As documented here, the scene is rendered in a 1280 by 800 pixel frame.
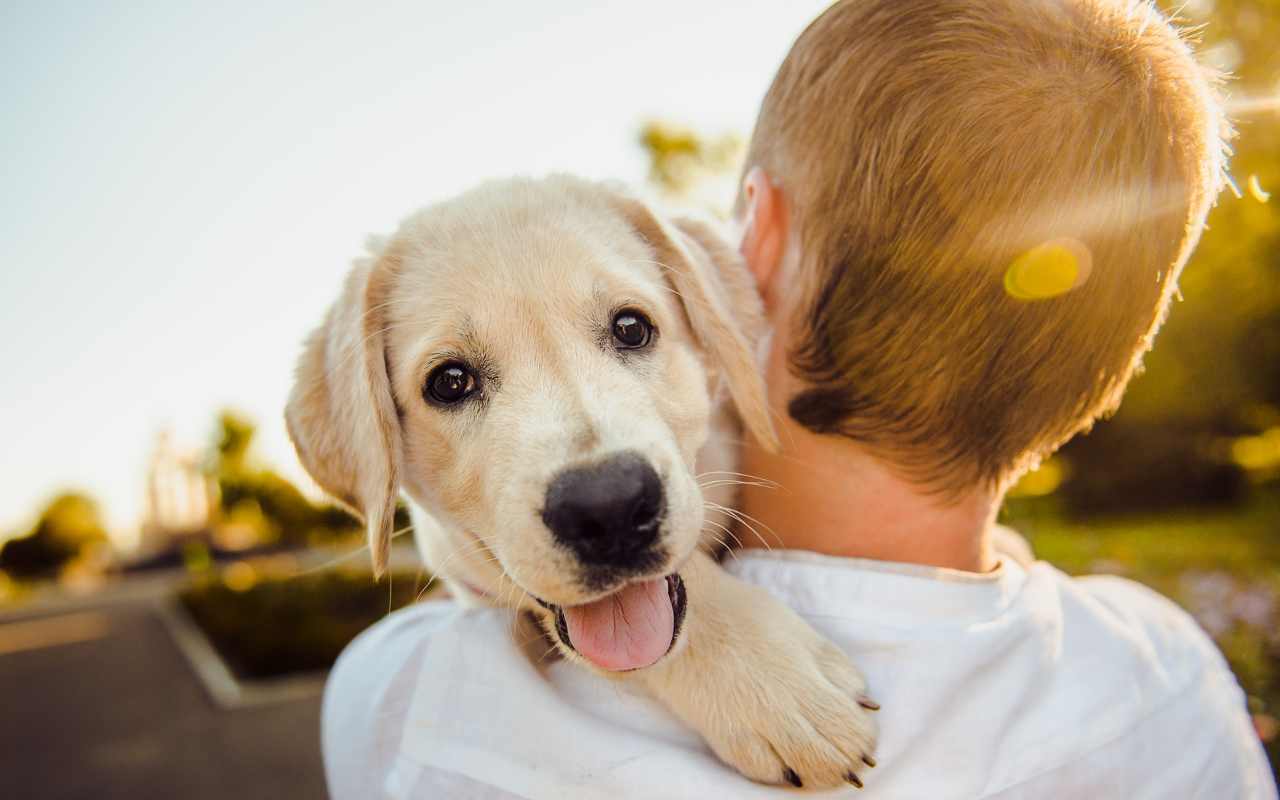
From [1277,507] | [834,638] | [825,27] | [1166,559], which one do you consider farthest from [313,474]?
[1277,507]

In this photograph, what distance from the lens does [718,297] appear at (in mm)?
2590

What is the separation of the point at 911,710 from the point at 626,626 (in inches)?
26.3

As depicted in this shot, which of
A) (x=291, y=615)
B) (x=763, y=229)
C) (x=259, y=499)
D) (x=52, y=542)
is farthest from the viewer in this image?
(x=52, y=542)

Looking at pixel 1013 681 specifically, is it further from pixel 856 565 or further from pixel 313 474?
pixel 313 474

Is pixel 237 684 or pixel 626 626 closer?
pixel 626 626

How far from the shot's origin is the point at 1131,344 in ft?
7.32

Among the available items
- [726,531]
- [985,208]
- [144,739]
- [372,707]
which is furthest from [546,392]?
[144,739]

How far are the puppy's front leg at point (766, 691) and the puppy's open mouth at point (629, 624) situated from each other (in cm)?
3

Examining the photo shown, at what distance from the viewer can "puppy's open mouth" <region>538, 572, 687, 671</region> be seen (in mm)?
2090

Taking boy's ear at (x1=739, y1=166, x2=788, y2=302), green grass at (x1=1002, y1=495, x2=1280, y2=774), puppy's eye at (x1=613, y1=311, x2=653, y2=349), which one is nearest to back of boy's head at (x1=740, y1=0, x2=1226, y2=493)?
boy's ear at (x1=739, y1=166, x2=788, y2=302)

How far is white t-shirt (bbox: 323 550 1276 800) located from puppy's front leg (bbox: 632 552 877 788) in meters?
0.05

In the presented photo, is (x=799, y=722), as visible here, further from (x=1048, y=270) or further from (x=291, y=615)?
(x=291, y=615)

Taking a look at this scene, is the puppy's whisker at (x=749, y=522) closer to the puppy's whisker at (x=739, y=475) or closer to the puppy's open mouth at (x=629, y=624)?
the puppy's whisker at (x=739, y=475)

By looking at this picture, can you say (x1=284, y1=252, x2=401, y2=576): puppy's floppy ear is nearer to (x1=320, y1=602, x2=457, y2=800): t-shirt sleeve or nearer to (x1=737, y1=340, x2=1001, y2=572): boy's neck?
(x1=320, y1=602, x2=457, y2=800): t-shirt sleeve
